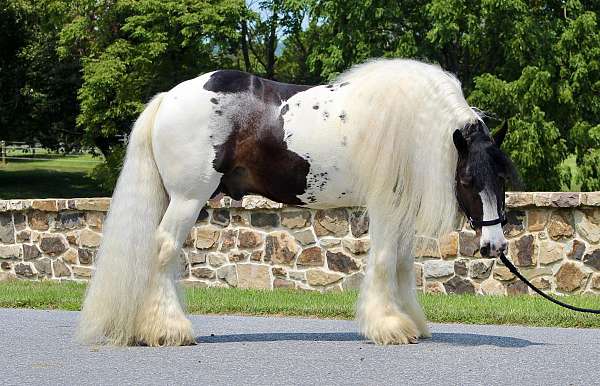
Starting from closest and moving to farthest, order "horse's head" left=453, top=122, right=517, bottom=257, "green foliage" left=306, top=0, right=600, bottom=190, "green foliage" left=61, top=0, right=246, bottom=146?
"horse's head" left=453, top=122, right=517, bottom=257 → "green foliage" left=306, top=0, right=600, bottom=190 → "green foliage" left=61, top=0, right=246, bottom=146

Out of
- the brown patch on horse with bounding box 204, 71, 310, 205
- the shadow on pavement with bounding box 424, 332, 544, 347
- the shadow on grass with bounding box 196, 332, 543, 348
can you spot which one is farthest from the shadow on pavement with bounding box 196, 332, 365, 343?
the brown patch on horse with bounding box 204, 71, 310, 205

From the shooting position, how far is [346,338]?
755cm

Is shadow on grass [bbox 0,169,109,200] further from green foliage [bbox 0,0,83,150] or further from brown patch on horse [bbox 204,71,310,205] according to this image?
brown patch on horse [bbox 204,71,310,205]

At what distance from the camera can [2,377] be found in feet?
19.1

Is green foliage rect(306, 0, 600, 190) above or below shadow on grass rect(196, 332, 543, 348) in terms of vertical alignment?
above

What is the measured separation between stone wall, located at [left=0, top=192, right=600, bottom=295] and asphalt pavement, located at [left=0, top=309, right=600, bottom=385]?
362 cm

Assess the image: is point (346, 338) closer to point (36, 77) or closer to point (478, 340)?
point (478, 340)

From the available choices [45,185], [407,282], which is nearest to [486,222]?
[407,282]

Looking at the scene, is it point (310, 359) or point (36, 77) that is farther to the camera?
point (36, 77)

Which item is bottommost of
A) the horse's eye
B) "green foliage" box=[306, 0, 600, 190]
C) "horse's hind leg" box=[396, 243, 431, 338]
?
"horse's hind leg" box=[396, 243, 431, 338]

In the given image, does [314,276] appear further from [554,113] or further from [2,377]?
[554,113]

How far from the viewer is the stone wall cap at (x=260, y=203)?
11.4 m

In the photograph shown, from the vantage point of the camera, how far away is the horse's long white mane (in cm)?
680

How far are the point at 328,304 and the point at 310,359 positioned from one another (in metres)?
3.96
